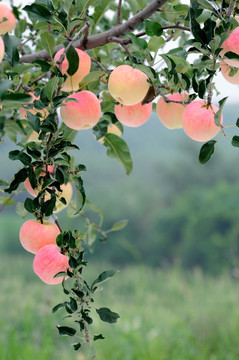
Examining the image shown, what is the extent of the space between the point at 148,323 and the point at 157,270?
8.07 ft

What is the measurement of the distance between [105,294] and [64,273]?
4664 millimetres

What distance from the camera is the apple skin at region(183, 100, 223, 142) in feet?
2.22

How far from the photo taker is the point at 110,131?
3.43ft

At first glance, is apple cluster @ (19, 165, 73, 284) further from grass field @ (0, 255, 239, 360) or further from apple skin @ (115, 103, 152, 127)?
grass field @ (0, 255, 239, 360)

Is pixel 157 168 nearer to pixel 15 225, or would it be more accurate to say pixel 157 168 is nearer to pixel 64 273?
pixel 15 225

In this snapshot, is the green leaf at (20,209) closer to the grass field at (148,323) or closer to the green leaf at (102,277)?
the green leaf at (102,277)

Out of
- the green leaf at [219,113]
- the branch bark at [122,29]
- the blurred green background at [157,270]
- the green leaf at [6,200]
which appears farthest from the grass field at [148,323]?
the green leaf at [219,113]

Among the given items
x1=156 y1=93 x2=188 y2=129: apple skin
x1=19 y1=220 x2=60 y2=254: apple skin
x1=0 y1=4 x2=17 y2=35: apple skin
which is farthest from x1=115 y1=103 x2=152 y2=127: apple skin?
x1=0 y1=4 x2=17 y2=35: apple skin

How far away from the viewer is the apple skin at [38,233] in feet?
2.36

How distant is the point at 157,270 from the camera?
18.9 ft

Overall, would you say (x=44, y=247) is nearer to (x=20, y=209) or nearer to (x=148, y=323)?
(x=20, y=209)

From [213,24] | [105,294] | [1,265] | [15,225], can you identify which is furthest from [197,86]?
[15,225]

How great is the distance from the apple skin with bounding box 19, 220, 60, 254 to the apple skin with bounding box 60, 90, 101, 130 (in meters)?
0.17

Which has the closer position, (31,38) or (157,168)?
(31,38)
